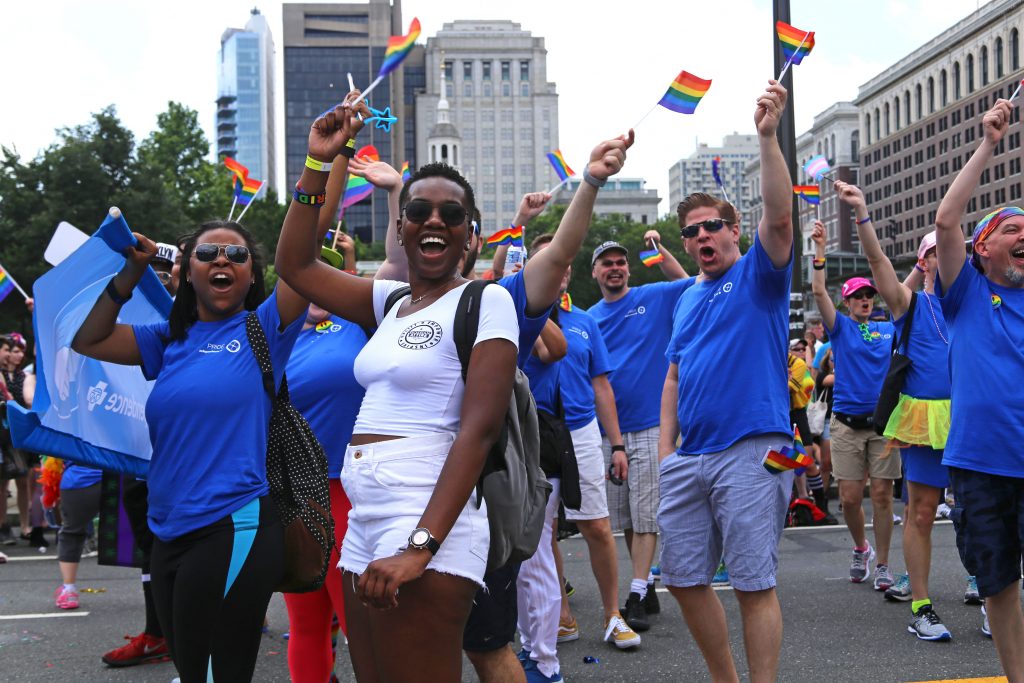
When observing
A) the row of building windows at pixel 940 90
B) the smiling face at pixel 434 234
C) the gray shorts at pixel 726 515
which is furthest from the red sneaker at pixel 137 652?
the row of building windows at pixel 940 90

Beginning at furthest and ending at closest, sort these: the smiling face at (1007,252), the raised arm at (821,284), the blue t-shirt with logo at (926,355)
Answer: the blue t-shirt with logo at (926,355) < the raised arm at (821,284) < the smiling face at (1007,252)

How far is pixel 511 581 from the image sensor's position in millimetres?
3447

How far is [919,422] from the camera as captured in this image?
19.3 ft

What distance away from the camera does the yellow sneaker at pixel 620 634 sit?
545 centimetres

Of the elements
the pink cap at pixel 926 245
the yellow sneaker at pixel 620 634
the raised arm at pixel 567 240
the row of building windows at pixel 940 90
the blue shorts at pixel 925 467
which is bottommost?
the yellow sneaker at pixel 620 634

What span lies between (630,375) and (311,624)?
2927 mm

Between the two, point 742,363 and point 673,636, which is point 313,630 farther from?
point 673,636

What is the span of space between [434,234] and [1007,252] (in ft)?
8.51

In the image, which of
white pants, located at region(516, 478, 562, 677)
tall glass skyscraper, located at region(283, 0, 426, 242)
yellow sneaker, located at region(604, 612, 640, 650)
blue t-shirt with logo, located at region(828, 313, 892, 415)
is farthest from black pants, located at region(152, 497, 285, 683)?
tall glass skyscraper, located at region(283, 0, 426, 242)

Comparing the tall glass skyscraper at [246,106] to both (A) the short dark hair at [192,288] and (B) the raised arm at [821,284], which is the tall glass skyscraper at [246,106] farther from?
(A) the short dark hair at [192,288]

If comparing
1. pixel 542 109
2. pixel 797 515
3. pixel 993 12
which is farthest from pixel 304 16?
pixel 797 515

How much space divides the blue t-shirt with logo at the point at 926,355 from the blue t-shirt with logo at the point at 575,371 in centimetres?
170

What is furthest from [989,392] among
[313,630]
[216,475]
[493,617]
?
[216,475]

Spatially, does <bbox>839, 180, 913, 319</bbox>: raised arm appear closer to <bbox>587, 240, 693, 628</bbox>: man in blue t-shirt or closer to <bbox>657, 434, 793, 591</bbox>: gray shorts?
<bbox>587, 240, 693, 628</bbox>: man in blue t-shirt
